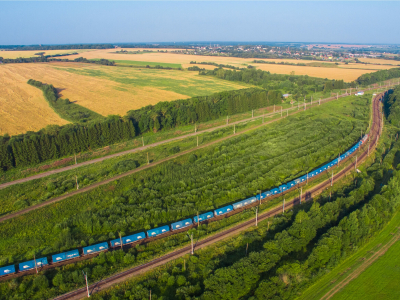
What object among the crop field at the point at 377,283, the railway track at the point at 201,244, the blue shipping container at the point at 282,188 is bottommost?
the crop field at the point at 377,283

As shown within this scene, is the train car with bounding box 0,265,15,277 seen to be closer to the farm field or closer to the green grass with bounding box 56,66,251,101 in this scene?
the farm field

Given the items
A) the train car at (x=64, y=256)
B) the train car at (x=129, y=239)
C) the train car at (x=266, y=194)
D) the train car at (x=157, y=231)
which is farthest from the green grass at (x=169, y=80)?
the train car at (x=64, y=256)

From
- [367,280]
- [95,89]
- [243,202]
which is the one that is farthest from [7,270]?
[95,89]

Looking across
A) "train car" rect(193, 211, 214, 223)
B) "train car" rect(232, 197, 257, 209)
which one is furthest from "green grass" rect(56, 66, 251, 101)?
"train car" rect(193, 211, 214, 223)

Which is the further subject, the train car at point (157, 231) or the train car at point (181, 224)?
the train car at point (181, 224)

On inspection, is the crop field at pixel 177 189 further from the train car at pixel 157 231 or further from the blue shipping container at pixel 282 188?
the blue shipping container at pixel 282 188

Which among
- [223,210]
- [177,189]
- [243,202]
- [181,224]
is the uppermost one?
[177,189]

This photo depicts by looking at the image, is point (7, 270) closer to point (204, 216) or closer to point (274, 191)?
point (204, 216)

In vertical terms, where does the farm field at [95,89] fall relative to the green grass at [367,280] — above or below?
above

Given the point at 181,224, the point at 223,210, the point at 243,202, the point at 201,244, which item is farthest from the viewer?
the point at 243,202
